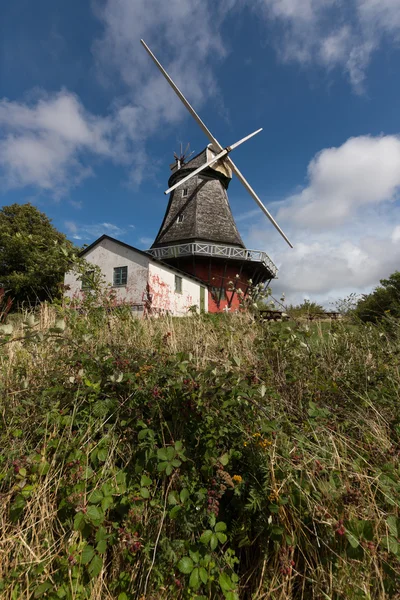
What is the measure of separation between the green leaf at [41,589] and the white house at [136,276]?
44.8ft

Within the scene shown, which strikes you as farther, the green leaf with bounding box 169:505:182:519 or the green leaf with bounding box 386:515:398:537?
the green leaf with bounding box 169:505:182:519

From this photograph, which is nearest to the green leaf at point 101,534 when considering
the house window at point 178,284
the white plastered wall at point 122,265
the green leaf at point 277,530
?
the green leaf at point 277,530

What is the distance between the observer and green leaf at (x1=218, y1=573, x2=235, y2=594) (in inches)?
52.2

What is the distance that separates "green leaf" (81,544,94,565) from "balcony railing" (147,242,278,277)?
16.4m

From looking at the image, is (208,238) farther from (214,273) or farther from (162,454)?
(162,454)

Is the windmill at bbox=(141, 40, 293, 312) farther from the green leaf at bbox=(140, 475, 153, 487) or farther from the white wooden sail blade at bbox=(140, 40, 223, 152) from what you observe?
the green leaf at bbox=(140, 475, 153, 487)

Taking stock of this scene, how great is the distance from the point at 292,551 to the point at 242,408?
2.36ft

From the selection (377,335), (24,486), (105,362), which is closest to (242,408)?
(105,362)

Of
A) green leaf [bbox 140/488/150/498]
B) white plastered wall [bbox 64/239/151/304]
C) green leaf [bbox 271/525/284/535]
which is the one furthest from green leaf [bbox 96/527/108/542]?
white plastered wall [bbox 64/239/151/304]

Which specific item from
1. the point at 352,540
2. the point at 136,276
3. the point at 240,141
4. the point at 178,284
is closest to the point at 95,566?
the point at 352,540

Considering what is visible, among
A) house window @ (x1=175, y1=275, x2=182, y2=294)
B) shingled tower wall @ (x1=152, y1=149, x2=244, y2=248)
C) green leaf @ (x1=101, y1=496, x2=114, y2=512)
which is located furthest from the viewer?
shingled tower wall @ (x1=152, y1=149, x2=244, y2=248)

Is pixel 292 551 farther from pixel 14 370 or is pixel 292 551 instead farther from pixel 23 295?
pixel 23 295

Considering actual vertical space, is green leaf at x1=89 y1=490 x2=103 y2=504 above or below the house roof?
below

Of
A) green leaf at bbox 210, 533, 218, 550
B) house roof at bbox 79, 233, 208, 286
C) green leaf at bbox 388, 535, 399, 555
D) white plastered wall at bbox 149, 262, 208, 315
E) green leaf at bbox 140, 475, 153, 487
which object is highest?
house roof at bbox 79, 233, 208, 286
